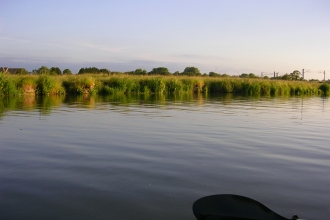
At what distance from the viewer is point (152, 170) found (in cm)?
545

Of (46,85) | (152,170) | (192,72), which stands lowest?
(152,170)

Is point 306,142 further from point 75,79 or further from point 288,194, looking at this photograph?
point 75,79

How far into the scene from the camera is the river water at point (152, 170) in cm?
403

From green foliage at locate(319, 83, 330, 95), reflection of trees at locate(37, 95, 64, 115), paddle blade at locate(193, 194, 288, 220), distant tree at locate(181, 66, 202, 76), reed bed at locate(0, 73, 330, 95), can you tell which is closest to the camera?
paddle blade at locate(193, 194, 288, 220)

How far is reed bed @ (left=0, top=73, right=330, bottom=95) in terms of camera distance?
1049 inches

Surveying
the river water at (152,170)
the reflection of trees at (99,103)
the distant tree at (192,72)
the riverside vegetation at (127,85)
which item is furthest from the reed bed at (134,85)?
the distant tree at (192,72)

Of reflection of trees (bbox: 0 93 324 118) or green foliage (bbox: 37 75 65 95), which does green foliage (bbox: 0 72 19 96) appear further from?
green foliage (bbox: 37 75 65 95)

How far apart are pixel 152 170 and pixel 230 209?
91.0 inches

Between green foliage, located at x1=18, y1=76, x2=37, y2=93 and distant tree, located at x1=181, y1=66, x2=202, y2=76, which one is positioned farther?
distant tree, located at x1=181, y1=66, x2=202, y2=76

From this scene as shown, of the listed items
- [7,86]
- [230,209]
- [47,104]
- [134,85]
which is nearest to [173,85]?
[134,85]

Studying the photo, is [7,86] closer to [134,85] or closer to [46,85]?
[46,85]

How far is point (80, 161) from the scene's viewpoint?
5934mm

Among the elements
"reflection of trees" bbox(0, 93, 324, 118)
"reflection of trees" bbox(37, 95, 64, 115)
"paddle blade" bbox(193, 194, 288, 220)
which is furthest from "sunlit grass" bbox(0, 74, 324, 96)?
"paddle blade" bbox(193, 194, 288, 220)

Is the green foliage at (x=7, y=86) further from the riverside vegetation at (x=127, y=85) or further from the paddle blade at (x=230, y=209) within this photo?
the paddle blade at (x=230, y=209)
